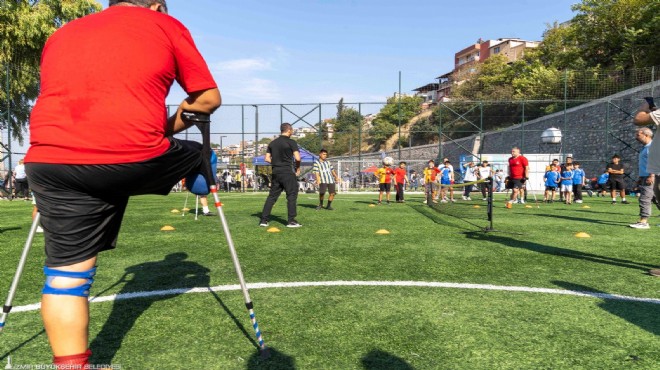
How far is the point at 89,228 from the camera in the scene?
1.95 meters

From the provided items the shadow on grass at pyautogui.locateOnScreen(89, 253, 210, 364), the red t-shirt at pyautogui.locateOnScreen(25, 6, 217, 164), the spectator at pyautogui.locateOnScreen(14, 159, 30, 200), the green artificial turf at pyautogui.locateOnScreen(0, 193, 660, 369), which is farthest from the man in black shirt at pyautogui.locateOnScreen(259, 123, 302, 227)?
the spectator at pyautogui.locateOnScreen(14, 159, 30, 200)

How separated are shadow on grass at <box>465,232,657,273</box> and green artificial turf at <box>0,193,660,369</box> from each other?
0.03 meters

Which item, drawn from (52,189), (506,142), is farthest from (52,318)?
(506,142)

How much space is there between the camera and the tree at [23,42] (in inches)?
920

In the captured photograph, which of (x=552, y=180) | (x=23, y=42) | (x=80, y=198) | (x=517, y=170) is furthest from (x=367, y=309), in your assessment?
(x=23, y=42)

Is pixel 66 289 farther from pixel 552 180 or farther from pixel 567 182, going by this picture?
pixel 552 180

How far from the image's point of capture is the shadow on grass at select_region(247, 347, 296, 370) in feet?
7.88

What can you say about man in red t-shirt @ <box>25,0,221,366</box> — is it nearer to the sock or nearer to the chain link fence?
the sock

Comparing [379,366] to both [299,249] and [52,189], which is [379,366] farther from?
[299,249]

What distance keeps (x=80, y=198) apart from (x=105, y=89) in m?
0.48

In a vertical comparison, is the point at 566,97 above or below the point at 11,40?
below

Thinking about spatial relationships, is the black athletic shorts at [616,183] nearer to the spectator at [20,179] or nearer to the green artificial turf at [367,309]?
the green artificial turf at [367,309]

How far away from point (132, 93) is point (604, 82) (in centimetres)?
3407

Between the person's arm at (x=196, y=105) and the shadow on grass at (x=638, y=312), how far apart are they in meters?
3.15
